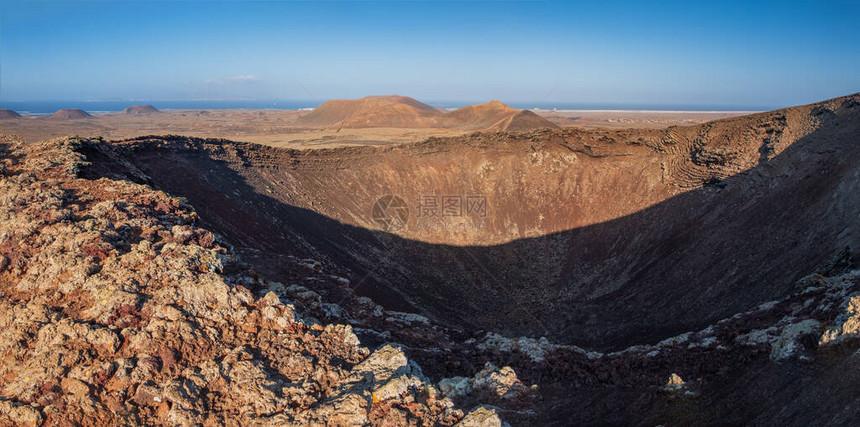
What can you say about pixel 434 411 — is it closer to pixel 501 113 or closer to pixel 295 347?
pixel 295 347

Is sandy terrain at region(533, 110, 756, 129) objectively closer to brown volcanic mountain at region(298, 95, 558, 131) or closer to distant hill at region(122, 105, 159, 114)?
brown volcanic mountain at region(298, 95, 558, 131)

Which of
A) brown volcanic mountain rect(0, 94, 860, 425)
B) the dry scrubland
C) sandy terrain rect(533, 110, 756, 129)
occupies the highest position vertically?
sandy terrain rect(533, 110, 756, 129)

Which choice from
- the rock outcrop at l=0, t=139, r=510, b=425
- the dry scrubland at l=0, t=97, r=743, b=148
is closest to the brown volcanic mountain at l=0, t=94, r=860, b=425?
the rock outcrop at l=0, t=139, r=510, b=425

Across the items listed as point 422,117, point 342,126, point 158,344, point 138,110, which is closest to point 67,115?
point 138,110

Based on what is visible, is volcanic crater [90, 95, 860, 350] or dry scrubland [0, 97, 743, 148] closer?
volcanic crater [90, 95, 860, 350]

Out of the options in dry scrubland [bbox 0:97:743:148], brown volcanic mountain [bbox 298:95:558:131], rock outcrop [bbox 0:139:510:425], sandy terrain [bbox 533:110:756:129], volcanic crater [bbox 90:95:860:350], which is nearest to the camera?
rock outcrop [bbox 0:139:510:425]

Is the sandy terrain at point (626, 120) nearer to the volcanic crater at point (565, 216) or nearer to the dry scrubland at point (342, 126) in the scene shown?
the dry scrubland at point (342, 126)

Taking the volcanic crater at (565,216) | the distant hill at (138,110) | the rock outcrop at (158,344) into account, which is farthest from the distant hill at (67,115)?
the rock outcrop at (158,344)
